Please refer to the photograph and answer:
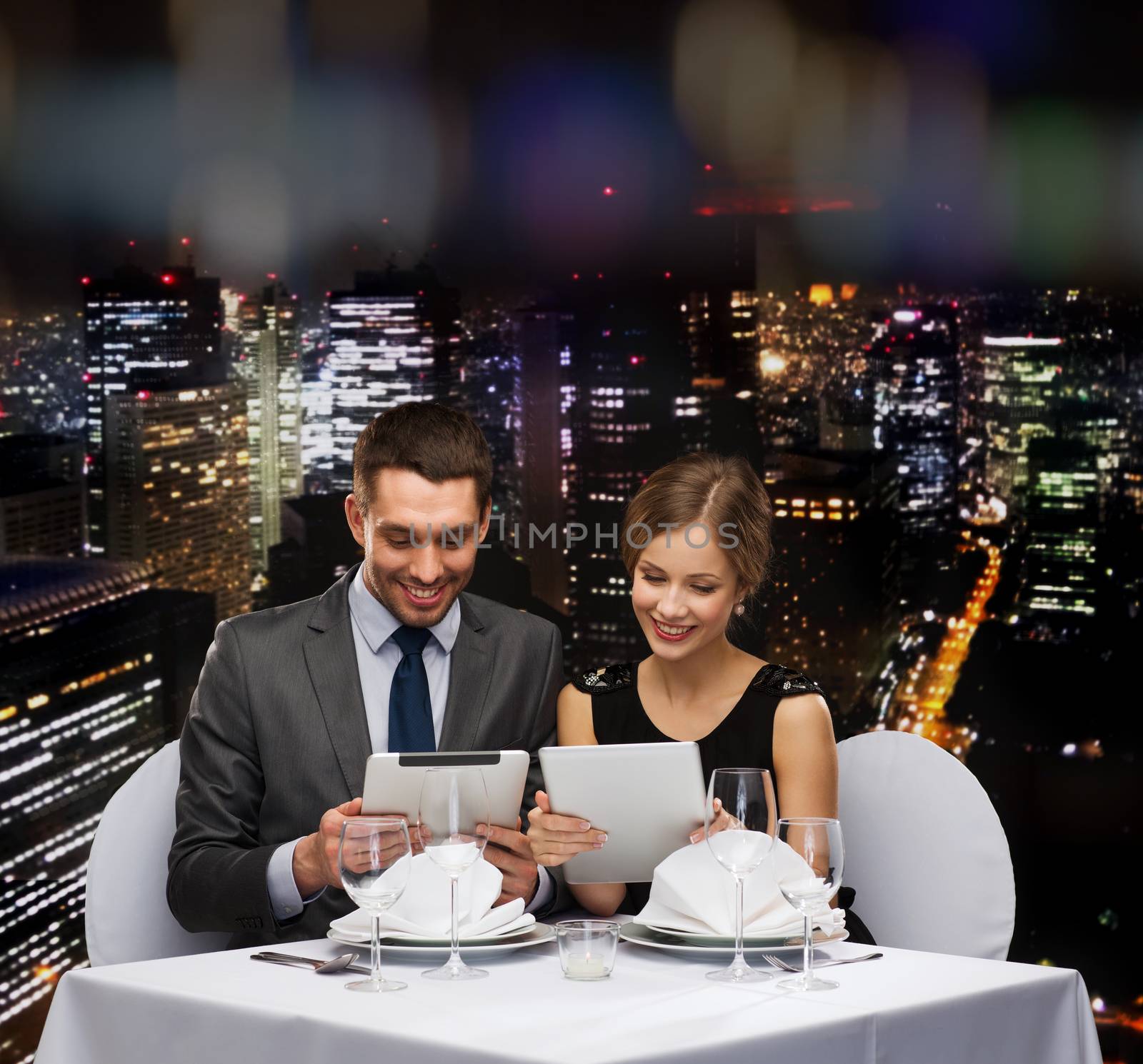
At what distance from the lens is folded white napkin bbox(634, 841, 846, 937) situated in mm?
1875

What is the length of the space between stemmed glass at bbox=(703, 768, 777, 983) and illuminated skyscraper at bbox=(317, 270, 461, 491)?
121 inches

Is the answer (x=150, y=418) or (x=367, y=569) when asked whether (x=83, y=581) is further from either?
(x=367, y=569)

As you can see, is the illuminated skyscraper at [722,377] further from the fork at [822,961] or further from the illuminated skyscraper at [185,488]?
the fork at [822,961]

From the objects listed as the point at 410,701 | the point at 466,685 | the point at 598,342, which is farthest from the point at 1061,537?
the point at 410,701

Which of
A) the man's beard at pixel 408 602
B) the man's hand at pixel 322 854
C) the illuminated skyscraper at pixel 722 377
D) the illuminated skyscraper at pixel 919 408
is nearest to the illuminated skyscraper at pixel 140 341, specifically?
the illuminated skyscraper at pixel 722 377

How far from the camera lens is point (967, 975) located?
1.77 m

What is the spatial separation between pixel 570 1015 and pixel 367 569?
1111 mm

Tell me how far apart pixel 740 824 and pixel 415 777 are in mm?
397

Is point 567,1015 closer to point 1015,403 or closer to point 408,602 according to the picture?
point 408,602

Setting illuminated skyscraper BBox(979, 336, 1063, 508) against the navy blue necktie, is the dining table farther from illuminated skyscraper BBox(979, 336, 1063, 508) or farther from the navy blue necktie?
illuminated skyscraper BBox(979, 336, 1063, 508)

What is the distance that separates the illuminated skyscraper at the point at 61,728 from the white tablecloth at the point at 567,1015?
2806mm

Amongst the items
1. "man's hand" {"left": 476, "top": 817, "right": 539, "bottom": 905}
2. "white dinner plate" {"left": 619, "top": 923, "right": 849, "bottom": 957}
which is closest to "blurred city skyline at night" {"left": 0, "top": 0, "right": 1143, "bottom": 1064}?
"man's hand" {"left": 476, "top": 817, "right": 539, "bottom": 905}

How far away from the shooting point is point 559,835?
1921mm

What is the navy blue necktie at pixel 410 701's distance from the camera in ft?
7.95
